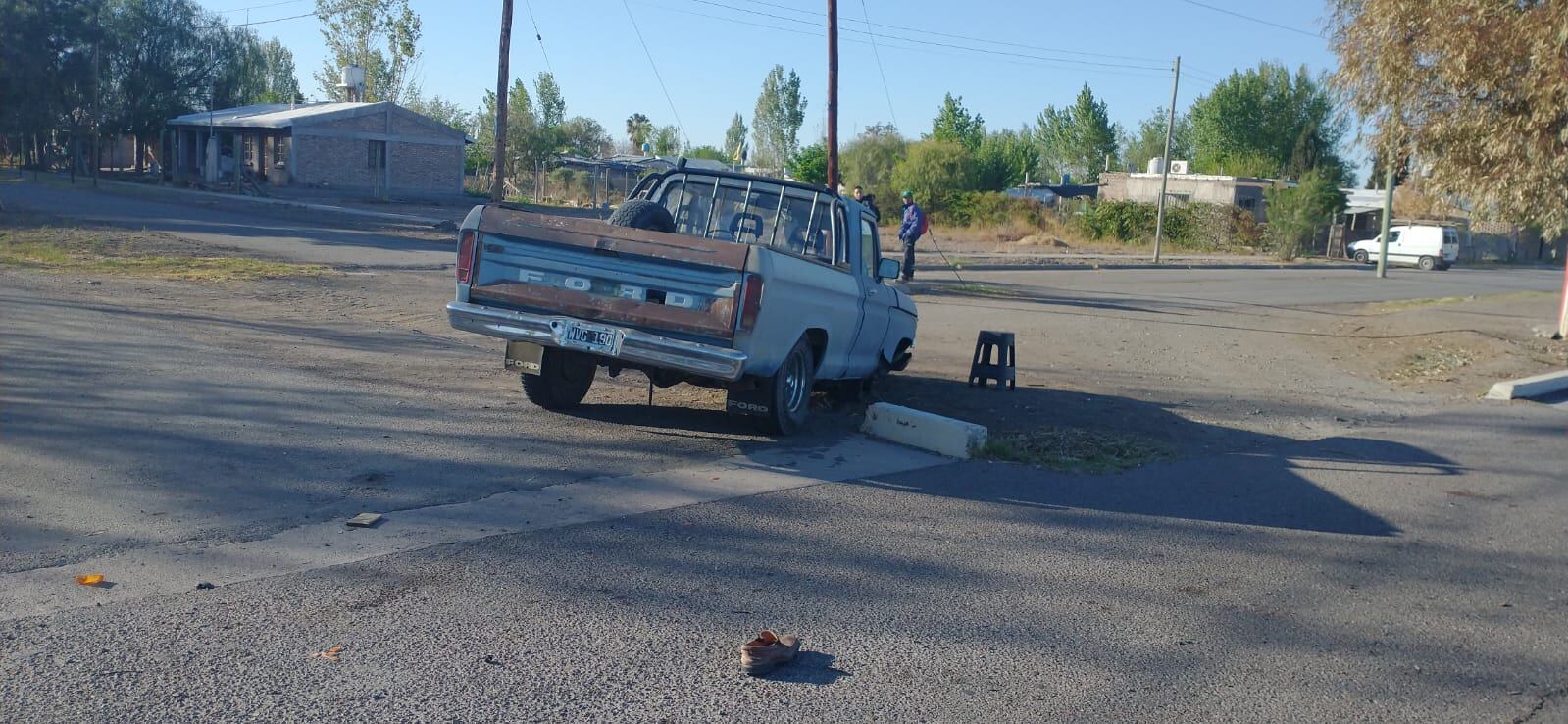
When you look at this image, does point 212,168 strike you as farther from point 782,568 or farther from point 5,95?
point 782,568

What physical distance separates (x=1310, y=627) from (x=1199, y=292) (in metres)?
25.7

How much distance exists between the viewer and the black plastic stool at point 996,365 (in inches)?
465

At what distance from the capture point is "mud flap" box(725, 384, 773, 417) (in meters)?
8.65

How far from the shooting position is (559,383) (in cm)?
949

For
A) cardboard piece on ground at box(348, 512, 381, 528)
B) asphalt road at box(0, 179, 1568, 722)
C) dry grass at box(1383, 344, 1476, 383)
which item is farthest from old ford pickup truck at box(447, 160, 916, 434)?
dry grass at box(1383, 344, 1476, 383)

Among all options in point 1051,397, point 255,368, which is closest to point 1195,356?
point 1051,397

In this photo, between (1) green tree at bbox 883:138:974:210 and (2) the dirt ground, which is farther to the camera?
(1) green tree at bbox 883:138:974:210

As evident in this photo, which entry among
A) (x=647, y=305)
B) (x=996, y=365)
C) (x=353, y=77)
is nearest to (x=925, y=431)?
(x=647, y=305)

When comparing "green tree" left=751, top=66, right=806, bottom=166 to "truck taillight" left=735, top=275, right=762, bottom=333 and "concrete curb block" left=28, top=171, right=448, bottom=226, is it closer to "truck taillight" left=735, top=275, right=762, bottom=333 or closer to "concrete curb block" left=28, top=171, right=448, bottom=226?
"concrete curb block" left=28, top=171, right=448, bottom=226

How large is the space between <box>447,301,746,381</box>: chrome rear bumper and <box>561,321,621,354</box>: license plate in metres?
0.04

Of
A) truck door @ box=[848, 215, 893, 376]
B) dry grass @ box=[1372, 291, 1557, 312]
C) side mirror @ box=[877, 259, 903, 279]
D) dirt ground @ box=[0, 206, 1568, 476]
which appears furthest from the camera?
dry grass @ box=[1372, 291, 1557, 312]

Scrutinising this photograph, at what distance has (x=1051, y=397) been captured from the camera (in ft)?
38.7

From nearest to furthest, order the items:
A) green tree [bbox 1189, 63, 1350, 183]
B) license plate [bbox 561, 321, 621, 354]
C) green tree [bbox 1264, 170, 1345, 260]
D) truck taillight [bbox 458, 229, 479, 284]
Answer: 1. license plate [bbox 561, 321, 621, 354]
2. truck taillight [bbox 458, 229, 479, 284]
3. green tree [bbox 1264, 170, 1345, 260]
4. green tree [bbox 1189, 63, 1350, 183]

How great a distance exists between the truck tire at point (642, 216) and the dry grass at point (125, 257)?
10.9m
